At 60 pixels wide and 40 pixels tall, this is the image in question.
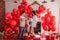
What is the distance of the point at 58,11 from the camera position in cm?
129

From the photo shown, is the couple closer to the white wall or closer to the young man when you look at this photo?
the young man

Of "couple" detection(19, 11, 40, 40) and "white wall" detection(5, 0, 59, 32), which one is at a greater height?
"white wall" detection(5, 0, 59, 32)

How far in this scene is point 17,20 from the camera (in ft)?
4.38

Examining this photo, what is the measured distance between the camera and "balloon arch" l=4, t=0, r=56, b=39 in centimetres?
132

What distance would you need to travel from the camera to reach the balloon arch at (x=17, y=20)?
1.32 metres

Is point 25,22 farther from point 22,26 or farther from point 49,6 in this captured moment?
point 49,6

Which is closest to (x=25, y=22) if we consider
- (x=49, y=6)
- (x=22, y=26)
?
(x=22, y=26)

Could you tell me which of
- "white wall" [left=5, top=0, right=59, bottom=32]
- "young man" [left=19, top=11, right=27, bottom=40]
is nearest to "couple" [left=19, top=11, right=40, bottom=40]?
"young man" [left=19, top=11, right=27, bottom=40]

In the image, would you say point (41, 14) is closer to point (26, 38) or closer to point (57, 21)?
point (57, 21)

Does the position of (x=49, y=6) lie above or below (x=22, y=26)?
above

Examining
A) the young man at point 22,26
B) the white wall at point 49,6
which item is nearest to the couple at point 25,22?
the young man at point 22,26

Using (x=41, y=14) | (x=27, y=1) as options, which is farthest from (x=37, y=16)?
(x=27, y=1)

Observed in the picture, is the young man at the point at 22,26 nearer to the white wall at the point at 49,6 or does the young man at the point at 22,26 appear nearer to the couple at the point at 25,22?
the couple at the point at 25,22

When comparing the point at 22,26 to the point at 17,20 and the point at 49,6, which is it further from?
the point at 49,6
